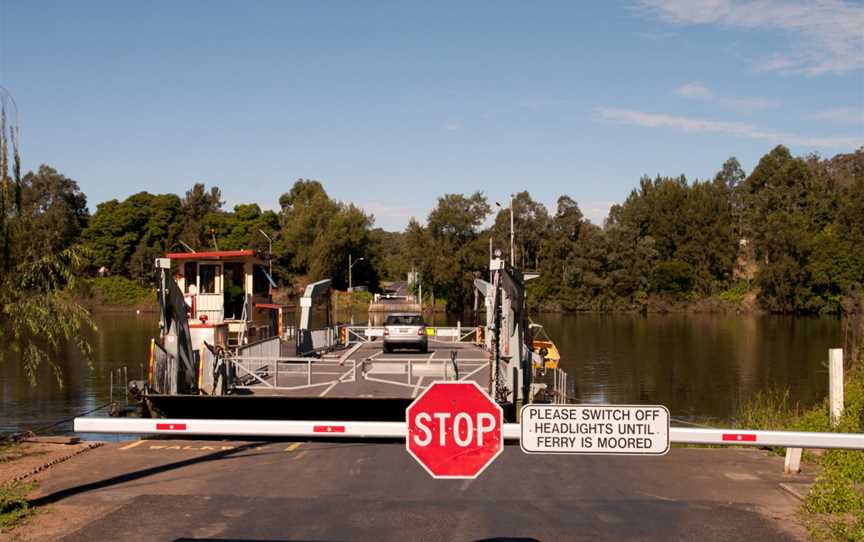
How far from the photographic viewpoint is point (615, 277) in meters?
106

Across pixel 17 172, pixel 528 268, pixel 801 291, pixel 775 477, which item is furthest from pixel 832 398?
pixel 528 268

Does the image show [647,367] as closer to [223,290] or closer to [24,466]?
[223,290]

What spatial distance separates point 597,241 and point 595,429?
332 ft

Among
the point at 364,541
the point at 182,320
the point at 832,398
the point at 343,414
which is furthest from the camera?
the point at 182,320

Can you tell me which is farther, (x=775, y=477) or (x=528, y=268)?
(x=528, y=268)

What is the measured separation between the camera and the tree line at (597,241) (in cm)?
9856

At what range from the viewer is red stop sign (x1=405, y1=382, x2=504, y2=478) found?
20.1ft

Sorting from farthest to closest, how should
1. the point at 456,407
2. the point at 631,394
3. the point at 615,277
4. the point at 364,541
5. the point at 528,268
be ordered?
1. the point at 528,268
2. the point at 615,277
3. the point at 631,394
4. the point at 364,541
5. the point at 456,407

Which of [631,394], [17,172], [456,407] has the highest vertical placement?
[17,172]

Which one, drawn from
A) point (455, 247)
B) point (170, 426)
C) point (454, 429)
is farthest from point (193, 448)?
point (455, 247)

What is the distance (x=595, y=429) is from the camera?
6.22 m

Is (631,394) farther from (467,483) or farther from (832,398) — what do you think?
(467,483)

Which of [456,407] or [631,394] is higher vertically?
[456,407]

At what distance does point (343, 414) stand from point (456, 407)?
11.7 metres
